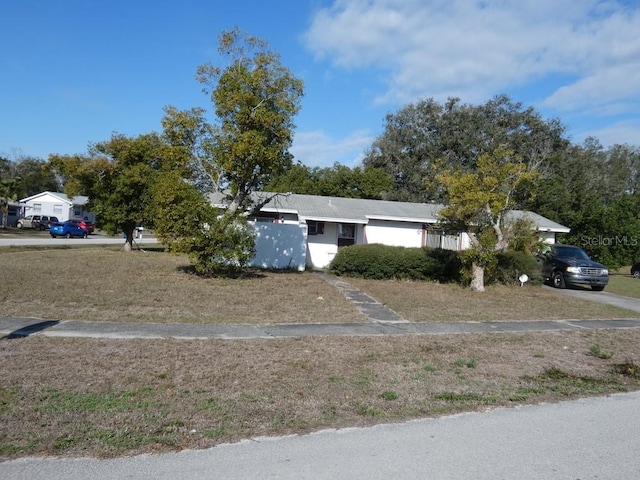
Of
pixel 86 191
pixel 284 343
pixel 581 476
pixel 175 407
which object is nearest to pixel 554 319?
pixel 284 343

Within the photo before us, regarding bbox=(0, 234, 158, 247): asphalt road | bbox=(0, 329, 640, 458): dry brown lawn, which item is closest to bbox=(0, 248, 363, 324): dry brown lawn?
bbox=(0, 329, 640, 458): dry brown lawn

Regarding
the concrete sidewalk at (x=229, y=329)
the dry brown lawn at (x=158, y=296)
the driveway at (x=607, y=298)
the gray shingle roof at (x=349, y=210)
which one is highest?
the gray shingle roof at (x=349, y=210)

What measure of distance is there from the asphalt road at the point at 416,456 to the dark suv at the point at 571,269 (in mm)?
16317

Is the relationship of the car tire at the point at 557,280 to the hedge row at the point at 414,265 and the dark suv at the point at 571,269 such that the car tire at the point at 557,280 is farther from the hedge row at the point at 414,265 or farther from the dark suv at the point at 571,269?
the hedge row at the point at 414,265

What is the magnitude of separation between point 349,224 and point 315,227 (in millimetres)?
1677

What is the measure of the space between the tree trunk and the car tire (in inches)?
222

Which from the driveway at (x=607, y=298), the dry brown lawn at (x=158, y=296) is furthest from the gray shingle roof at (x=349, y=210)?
the dry brown lawn at (x=158, y=296)

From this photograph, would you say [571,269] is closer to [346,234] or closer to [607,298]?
[607,298]

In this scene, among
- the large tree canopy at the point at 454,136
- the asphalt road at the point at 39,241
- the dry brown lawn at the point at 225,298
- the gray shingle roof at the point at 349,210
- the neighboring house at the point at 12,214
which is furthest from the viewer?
the neighboring house at the point at 12,214

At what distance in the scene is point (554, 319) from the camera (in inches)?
491

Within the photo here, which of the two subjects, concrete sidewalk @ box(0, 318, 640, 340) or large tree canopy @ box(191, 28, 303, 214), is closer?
concrete sidewalk @ box(0, 318, 640, 340)

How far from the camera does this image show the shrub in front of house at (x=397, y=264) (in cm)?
1916

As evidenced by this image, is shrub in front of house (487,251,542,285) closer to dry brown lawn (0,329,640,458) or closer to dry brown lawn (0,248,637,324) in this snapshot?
Result: dry brown lawn (0,248,637,324)

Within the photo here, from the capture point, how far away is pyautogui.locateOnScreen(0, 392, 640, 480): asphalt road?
3967 millimetres
